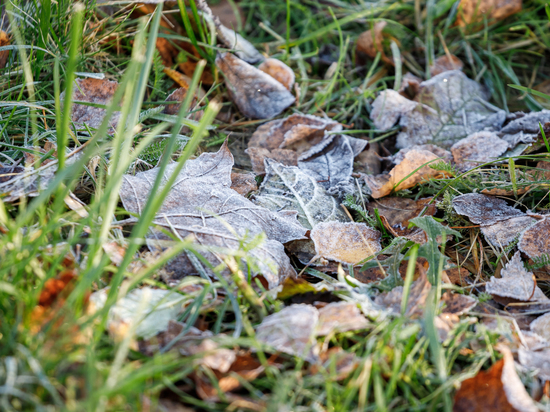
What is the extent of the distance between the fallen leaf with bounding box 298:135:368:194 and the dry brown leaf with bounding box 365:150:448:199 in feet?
0.38

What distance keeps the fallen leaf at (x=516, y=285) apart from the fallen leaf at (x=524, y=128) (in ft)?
2.34

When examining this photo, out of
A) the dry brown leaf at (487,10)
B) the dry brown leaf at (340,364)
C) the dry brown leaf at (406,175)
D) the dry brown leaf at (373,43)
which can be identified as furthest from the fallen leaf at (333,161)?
the dry brown leaf at (487,10)

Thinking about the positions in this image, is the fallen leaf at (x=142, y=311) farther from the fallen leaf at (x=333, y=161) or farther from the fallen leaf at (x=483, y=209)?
the fallen leaf at (x=483, y=209)

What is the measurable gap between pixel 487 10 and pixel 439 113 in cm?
88

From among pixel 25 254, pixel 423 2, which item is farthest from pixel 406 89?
pixel 25 254

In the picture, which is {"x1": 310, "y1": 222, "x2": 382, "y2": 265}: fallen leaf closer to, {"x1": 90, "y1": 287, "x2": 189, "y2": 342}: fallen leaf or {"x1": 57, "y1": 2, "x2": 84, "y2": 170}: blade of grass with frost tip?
{"x1": 90, "y1": 287, "x2": 189, "y2": 342}: fallen leaf

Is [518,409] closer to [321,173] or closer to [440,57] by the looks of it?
[321,173]

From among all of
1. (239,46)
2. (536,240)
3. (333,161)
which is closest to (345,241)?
(333,161)

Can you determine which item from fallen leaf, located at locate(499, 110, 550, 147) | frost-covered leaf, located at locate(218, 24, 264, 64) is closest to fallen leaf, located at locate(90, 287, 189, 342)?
frost-covered leaf, located at locate(218, 24, 264, 64)

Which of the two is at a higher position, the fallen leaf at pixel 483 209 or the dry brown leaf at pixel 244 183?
the dry brown leaf at pixel 244 183

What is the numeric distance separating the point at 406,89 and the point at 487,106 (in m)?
0.43

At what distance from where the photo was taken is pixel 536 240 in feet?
4.85

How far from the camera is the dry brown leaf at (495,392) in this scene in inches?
38.0

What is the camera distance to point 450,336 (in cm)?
114
